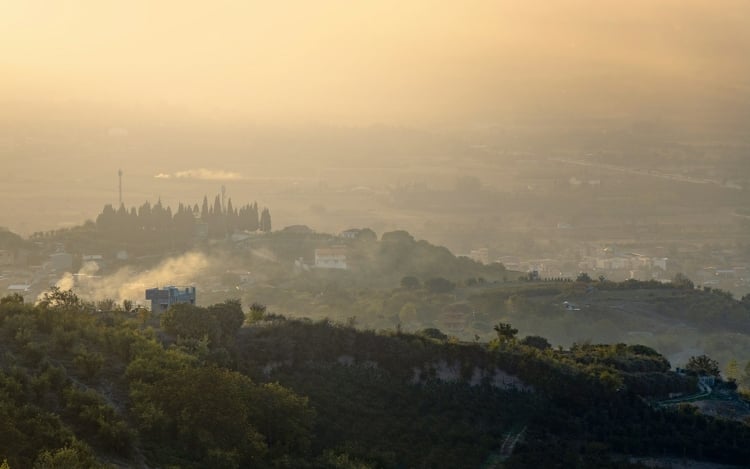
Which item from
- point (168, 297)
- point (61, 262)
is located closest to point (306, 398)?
point (168, 297)

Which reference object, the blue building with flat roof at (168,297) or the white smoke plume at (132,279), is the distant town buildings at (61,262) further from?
the blue building with flat roof at (168,297)

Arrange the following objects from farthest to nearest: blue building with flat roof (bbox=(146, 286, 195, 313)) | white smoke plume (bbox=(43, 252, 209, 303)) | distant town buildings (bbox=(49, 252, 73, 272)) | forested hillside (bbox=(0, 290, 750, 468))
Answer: distant town buildings (bbox=(49, 252, 73, 272)), white smoke plume (bbox=(43, 252, 209, 303)), blue building with flat roof (bbox=(146, 286, 195, 313)), forested hillside (bbox=(0, 290, 750, 468))

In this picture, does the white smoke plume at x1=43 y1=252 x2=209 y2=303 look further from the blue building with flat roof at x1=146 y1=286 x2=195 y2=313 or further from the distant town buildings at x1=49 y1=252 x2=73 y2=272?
the blue building with flat roof at x1=146 y1=286 x2=195 y2=313

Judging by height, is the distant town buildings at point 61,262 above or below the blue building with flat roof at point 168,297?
below

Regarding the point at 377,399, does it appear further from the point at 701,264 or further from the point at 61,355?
the point at 701,264

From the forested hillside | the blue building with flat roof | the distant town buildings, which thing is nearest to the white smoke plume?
the distant town buildings

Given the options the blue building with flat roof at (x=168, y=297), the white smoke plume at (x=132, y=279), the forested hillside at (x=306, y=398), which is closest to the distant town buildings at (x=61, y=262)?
the white smoke plume at (x=132, y=279)

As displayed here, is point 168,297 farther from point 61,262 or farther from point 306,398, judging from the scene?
point 61,262

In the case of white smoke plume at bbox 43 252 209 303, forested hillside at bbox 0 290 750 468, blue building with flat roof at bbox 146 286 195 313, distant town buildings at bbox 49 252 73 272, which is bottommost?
white smoke plume at bbox 43 252 209 303

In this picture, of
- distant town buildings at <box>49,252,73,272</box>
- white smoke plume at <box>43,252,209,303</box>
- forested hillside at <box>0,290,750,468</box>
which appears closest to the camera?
forested hillside at <box>0,290,750,468</box>
